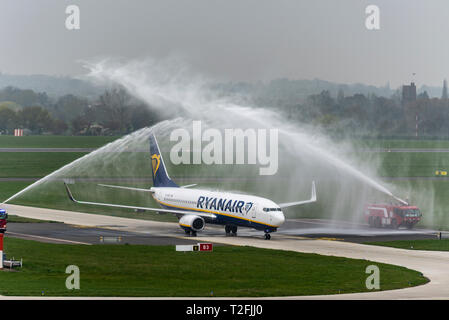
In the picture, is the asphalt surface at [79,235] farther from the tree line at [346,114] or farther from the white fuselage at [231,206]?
the tree line at [346,114]

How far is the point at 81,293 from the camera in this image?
48.2 metres

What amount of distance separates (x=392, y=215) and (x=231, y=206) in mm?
21947

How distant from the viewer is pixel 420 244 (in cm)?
7919

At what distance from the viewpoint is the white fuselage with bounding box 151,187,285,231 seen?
3152 inches

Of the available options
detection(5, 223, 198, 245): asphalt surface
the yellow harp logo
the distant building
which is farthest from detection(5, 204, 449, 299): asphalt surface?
the distant building

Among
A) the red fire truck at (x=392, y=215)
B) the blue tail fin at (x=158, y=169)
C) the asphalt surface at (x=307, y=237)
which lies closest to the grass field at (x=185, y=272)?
the asphalt surface at (x=307, y=237)

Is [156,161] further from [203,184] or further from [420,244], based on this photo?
[203,184]

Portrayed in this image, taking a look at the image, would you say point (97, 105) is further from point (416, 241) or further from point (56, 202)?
point (416, 241)

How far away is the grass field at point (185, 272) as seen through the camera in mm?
50625

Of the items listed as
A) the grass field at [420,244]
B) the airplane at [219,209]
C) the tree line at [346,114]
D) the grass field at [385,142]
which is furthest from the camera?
the grass field at [385,142]

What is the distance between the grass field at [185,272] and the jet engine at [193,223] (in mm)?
10273

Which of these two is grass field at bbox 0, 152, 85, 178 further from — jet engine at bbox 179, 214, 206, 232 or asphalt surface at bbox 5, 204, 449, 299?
jet engine at bbox 179, 214, 206, 232
